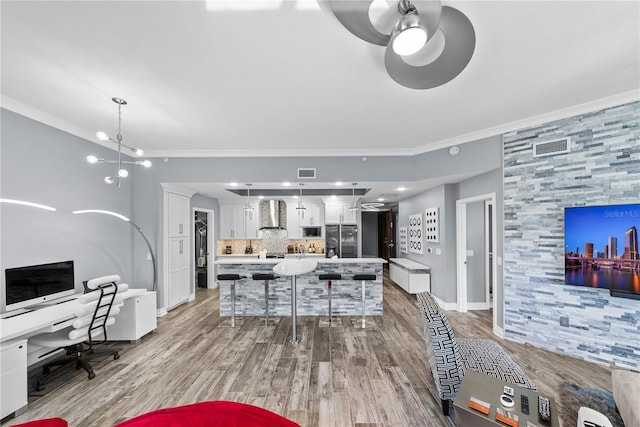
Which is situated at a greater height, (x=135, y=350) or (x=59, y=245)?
(x=59, y=245)

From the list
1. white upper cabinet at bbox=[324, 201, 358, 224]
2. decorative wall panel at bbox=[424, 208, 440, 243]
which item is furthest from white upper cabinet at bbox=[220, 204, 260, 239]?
decorative wall panel at bbox=[424, 208, 440, 243]

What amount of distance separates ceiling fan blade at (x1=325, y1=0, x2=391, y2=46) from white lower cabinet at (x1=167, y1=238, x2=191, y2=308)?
4856 millimetres

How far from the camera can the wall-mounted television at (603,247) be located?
2.79 metres

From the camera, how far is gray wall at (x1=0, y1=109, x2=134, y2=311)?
2.85 metres

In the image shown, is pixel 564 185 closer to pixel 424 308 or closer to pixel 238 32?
pixel 424 308

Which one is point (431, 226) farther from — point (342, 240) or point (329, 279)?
point (329, 279)

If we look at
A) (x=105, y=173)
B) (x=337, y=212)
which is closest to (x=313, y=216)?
(x=337, y=212)

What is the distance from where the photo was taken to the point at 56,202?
3326 millimetres

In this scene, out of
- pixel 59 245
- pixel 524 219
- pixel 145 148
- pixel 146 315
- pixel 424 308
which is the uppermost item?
pixel 145 148

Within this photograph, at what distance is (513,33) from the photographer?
193 centimetres

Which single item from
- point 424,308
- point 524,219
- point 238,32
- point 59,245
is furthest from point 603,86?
point 59,245

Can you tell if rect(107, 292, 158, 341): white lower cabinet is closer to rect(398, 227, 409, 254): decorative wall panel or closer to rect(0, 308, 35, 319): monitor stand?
rect(0, 308, 35, 319): monitor stand

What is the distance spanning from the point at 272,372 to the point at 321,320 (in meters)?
1.71

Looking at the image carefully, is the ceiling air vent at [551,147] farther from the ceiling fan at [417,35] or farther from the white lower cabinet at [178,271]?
the white lower cabinet at [178,271]
